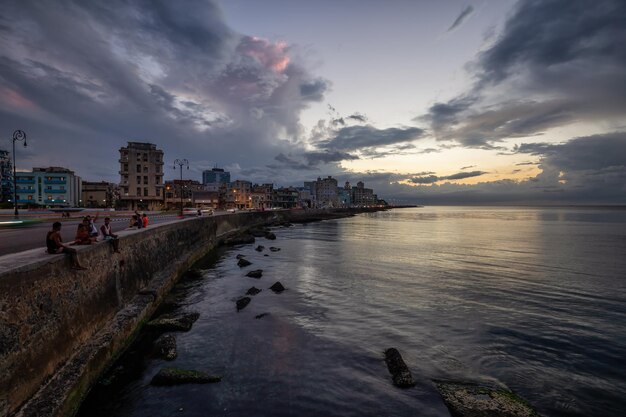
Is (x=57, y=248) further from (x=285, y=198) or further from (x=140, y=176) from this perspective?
(x=285, y=198)

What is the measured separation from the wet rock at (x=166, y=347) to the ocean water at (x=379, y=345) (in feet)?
0.96

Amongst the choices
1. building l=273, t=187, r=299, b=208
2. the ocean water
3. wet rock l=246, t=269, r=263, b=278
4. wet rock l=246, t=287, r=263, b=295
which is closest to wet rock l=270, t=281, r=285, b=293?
the ocean water

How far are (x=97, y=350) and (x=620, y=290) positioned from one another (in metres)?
28.3

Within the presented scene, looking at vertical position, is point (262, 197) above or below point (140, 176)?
below

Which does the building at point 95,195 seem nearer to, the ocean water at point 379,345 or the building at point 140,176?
the building at point 140,176

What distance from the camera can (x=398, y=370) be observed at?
9977mm

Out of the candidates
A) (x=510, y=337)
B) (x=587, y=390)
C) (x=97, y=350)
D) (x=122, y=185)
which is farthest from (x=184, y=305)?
(x=122, y=185)

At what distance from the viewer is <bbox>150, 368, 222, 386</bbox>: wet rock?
360 inches

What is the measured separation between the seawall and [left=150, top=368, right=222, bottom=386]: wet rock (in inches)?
64.9

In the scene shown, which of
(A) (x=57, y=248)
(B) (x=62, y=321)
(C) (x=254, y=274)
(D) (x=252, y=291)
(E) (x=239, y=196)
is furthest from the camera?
(E) (x=239, y=196)

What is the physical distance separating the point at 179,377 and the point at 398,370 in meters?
6.65

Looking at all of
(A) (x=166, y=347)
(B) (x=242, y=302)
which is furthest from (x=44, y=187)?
(A) (x=166, y=347)

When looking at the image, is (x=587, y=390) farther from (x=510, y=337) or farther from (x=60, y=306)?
(x=60, y=306)

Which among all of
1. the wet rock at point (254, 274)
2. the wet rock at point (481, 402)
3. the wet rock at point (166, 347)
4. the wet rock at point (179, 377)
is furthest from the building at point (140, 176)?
the wet rock at point (481, 402)
